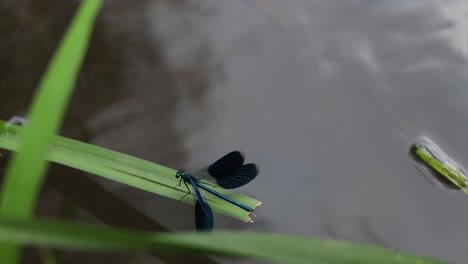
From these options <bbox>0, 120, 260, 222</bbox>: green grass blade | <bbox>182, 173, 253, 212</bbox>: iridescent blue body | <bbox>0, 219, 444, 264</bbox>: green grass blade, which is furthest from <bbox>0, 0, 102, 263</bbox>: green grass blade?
<bbox>182, 173, 253, 212</bbox>: iridescent blue body

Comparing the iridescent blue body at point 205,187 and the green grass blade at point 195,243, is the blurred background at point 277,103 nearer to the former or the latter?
the iridescent blue body at point 205,187

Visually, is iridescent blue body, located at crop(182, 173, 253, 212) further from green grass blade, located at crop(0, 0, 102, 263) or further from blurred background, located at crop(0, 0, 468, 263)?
green grass blade, located at crop(0, 0, 102, 263)

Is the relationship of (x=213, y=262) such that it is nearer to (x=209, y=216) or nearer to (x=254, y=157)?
(x=209, y=216)

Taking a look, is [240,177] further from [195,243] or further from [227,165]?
[195,243]

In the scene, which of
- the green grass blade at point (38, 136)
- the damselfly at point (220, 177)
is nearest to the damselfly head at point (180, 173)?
the damselfly at point (220, 177)

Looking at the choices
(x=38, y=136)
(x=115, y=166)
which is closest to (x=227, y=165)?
(x=115, y=166)

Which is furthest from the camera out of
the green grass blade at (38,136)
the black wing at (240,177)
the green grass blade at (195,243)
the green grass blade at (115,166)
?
the black wing at (240,177)
